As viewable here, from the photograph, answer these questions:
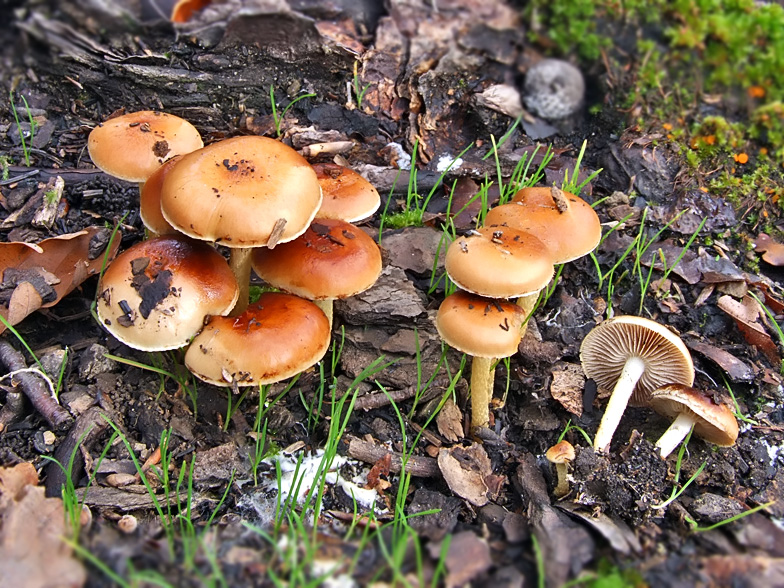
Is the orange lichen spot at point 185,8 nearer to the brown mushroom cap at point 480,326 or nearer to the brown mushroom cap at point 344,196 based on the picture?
the brown mushroom cap at point 344,196

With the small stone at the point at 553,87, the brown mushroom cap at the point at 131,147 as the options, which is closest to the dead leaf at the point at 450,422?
the small stone at the point at 553,87

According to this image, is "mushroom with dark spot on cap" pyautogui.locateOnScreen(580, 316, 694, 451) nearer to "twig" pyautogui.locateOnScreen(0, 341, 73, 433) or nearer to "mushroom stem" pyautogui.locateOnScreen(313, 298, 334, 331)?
"mushroom stem" pyautogui.locateOnScreen(313, 298, 334, 331)

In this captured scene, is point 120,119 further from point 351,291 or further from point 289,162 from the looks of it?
point 351,291

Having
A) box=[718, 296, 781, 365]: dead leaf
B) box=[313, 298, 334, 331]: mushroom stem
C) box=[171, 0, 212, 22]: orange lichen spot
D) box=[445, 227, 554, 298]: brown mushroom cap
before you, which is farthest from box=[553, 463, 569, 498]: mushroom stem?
box=[171, 0, 212, 22]: orange lichen spot

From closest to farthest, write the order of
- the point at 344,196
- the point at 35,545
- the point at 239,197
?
the point at 35,545 < the point at 239,197 < the point at 344,196

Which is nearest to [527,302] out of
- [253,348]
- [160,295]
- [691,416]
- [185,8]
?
[691,416]

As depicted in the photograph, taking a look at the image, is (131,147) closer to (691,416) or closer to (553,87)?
(553,87)
